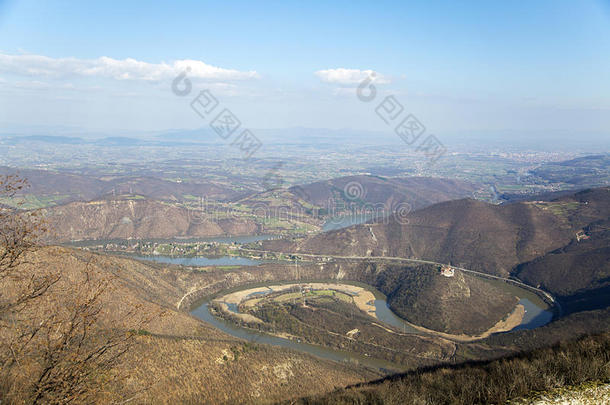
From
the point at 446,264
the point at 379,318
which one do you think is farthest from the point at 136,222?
the point at 446,264

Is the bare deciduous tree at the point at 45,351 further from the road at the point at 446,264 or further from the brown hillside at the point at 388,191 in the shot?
the brown hillside at the point at 388,191

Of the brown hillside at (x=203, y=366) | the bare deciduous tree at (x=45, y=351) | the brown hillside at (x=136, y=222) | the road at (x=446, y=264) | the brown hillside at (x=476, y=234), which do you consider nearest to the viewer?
the bare deciduous tree at (x=45, y=351)

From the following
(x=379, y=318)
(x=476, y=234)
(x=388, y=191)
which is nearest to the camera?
(x=379, y=318)

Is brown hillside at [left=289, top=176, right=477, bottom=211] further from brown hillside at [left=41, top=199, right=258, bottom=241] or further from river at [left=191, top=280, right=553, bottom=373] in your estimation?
river at [left=191, top=280, right=553, bottom=373]

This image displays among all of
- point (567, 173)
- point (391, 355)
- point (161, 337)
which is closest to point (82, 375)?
point (161, 337)

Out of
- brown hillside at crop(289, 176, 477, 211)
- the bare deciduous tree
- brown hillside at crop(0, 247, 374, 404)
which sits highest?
the bare deciduous tree

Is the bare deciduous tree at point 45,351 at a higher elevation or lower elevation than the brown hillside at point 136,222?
higher

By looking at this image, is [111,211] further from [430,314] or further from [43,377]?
[43,377]

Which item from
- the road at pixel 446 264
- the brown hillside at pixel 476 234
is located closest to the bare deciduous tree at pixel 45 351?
the road at pixel 446 264

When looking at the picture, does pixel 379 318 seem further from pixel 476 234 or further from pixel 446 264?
pixel 476 234

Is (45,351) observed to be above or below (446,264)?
above

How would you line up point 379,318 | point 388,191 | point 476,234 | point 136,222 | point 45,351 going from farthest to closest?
point 388,191
point 136,222
point 476,234
point 379,318
point 45,351

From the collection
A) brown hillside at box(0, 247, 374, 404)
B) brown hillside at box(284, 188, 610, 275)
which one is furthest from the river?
brown hillside at box(284, 188, 610, 275)

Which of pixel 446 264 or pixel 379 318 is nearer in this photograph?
pixel 379 318
